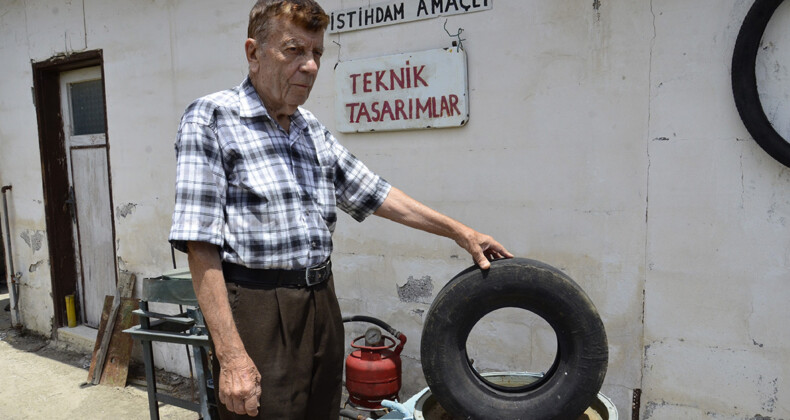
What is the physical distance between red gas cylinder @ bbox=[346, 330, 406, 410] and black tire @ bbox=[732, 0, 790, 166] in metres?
2.00

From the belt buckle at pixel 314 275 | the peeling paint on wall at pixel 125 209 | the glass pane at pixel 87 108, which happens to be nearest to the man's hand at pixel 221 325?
the belt buckle at pixel 314 275

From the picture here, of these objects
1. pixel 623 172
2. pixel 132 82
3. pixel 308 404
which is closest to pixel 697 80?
pixel 623 172

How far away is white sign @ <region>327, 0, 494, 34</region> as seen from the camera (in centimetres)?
313

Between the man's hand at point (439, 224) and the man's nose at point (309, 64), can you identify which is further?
the man's hand at point (439, 224)

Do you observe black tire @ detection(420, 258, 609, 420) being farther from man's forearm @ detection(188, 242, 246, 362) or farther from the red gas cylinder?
the red gas cylinder

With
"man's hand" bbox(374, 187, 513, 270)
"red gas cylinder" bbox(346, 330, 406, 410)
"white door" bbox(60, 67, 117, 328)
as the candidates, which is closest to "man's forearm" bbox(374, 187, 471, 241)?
"man's hand" bbox(374, 187, 513, 270)

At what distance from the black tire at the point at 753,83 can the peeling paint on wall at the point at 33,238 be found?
5.87 meters

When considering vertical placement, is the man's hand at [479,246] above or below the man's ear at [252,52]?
below

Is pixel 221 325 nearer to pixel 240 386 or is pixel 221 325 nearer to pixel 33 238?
pixel 240 386

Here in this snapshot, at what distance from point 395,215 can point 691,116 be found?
1.50 metres

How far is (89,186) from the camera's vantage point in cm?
535

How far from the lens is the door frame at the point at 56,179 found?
17.4ft

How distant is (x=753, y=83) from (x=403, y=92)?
5.72 feet

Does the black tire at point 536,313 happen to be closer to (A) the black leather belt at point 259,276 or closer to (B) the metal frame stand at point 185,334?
(A) the black leather belt at point 259,276
